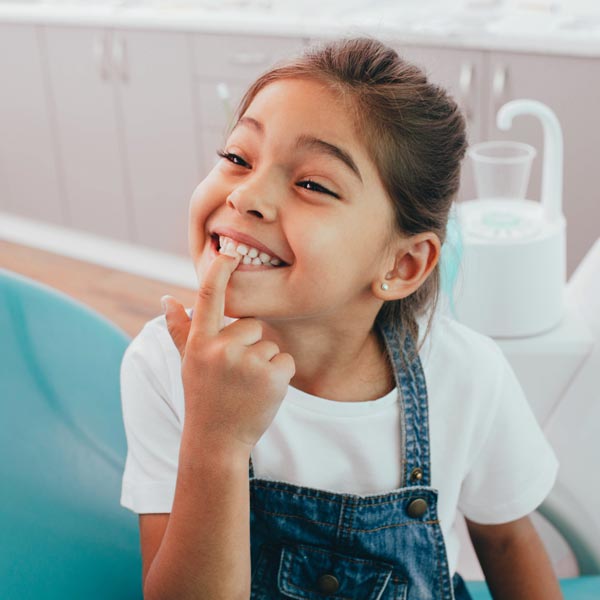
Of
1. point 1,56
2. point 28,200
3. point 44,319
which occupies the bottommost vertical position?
point 28,200

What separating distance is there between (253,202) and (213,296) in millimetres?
93

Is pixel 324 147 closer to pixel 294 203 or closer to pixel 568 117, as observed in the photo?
pixel 294 203

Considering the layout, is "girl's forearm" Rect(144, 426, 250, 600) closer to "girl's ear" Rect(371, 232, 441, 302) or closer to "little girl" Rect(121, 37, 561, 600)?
"little girl" Rect(121, 37, 561, 600)

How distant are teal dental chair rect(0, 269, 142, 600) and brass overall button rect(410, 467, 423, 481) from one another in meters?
0.36

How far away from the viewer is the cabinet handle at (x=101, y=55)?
3.36 meters

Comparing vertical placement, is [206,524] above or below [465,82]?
above

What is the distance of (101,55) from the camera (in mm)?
3389

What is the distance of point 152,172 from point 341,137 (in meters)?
2.64

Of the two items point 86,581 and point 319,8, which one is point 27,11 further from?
point 86,581

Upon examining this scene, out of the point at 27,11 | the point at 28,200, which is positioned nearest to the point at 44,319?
the point at 27,11

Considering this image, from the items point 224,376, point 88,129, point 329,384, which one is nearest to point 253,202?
point 224,376

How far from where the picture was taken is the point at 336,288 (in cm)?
90

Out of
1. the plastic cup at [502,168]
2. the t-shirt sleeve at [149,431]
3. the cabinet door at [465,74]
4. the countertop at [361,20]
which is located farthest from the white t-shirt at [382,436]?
the cabinet door at [465,74]

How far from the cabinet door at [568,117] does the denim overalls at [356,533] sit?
1673 millimetres
